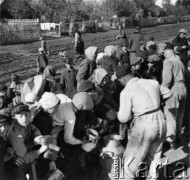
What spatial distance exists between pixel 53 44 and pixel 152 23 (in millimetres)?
26197

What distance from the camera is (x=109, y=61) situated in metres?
6.45

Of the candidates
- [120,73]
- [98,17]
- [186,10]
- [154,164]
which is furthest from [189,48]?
[186,10]

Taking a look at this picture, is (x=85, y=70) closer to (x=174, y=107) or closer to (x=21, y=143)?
(x=174, y=107)

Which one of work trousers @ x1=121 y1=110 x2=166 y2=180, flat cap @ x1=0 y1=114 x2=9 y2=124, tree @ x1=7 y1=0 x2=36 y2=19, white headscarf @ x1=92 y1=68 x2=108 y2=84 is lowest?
work trousers @ x1=121 y1=110 x2=166 y2=180

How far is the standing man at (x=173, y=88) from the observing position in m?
5.48

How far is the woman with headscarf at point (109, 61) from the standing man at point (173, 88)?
1.17 meters

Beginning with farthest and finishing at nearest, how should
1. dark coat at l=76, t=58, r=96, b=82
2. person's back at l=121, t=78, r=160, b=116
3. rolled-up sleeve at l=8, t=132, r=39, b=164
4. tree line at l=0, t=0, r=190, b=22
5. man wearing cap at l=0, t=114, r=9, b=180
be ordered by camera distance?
tree line at l=0, t=0, r=190, b=22, dark coat at l=76, t=58, r=96, b=82, person's back at l=121, t=78, r=160, b=116, rolled-up sleeve at l=8, t=132, r=39, b=164, man wearing cap at l=0, t=114, r=9, b=180

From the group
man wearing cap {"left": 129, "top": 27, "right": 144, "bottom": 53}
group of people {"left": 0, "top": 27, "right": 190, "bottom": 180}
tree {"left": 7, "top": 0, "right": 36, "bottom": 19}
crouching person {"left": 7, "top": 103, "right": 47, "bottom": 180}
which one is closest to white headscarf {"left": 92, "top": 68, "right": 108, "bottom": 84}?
group of people {"left": 0, "top": 27, "right": 190, "bottom": 180}

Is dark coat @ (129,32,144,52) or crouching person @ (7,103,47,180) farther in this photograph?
dark coat @ (129,32,144,52)

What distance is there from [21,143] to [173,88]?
3.06m

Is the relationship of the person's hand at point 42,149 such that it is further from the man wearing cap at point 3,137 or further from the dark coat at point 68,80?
the dark coat at point 68,80

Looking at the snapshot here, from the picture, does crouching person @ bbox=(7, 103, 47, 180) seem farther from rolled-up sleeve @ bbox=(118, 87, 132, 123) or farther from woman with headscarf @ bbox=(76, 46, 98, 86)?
woman with headscarf @ bbox=(76, 46, 98, 86)

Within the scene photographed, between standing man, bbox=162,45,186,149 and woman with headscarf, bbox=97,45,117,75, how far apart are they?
3.84 ft

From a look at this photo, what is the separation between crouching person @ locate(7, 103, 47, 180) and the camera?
3.64 metres
